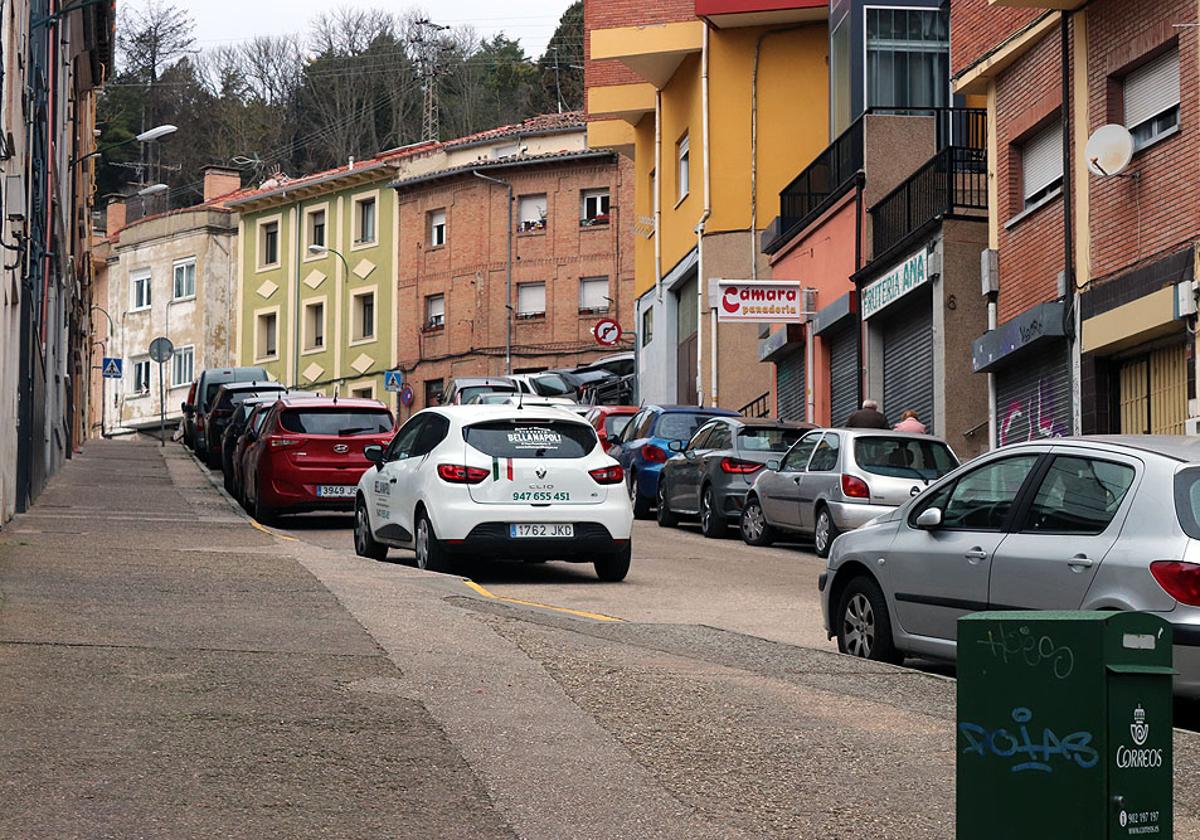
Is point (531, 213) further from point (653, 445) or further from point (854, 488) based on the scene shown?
point (854, 488)

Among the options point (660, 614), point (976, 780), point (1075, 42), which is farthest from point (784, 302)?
point (976, 780)

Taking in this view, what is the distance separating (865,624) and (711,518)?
39.9ft

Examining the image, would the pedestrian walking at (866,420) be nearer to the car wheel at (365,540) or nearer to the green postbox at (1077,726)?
the car wheel at (365,540)

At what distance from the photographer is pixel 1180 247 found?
18.3m

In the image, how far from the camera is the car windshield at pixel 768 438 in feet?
76.4

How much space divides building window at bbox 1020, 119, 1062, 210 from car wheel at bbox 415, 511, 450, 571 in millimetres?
9727

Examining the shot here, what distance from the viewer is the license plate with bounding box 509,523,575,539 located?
1562cm

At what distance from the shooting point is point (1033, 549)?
9.52 metres

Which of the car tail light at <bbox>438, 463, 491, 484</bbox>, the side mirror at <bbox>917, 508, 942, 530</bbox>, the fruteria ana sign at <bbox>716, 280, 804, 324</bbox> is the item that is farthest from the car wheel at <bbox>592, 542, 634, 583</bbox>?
the fruteria ana sign at <bbox>716, 280, 804, 324</bbox>

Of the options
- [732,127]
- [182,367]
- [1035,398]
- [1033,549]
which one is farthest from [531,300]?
[1033,549]

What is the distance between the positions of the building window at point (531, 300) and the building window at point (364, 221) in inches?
289

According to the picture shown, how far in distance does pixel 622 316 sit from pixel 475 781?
4854cm

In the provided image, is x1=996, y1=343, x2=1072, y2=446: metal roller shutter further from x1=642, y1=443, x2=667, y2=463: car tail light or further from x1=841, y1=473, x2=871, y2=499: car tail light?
x1=642, y1=443, x2=667, y2=463: car tail light

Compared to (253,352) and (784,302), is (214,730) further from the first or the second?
(253,352)
